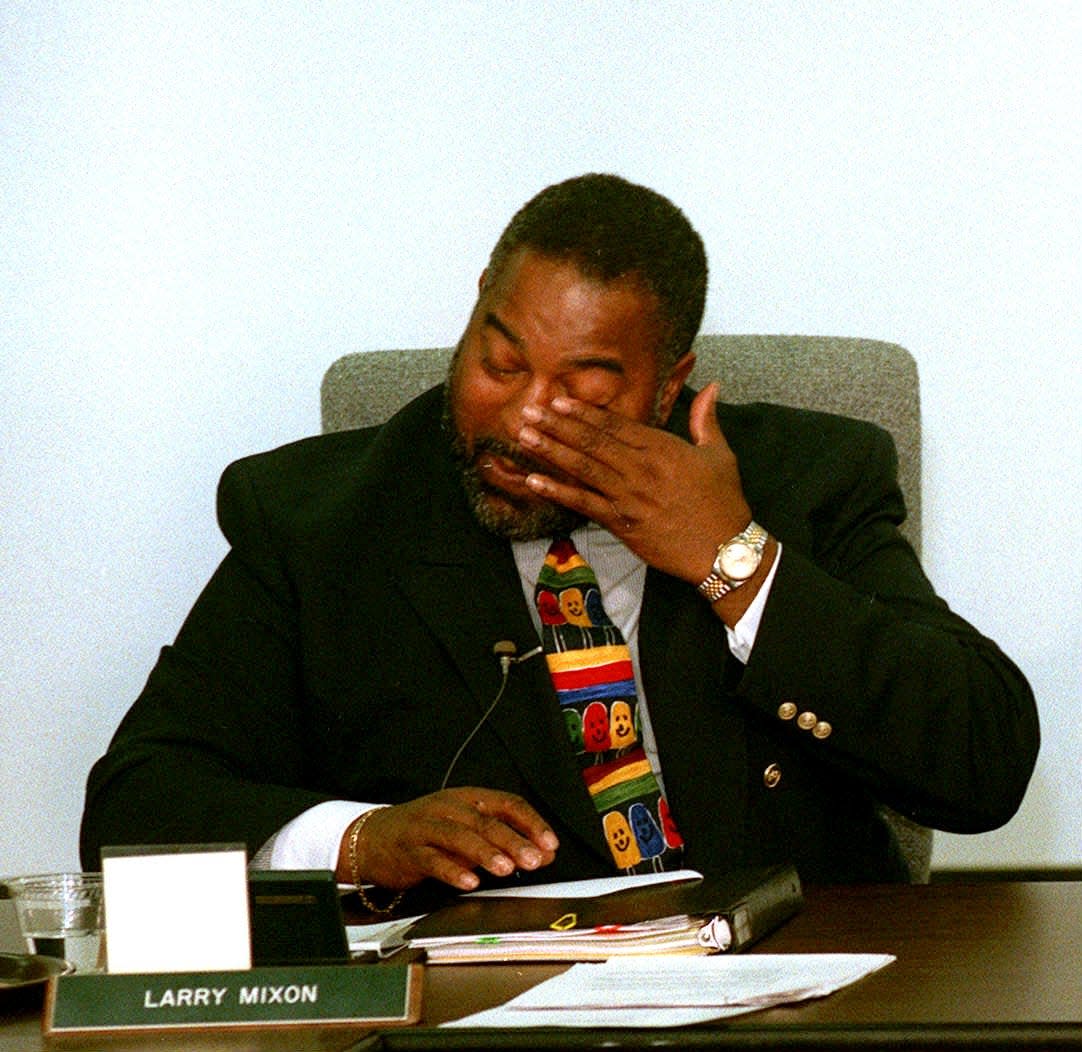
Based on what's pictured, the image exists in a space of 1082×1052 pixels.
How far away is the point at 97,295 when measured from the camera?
2.39m

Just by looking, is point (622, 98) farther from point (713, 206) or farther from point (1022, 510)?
point (1022, 510)

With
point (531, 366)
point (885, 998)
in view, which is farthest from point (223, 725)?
point (885, 998)

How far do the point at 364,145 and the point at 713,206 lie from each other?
0.48 meters

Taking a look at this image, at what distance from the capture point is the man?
1.67m

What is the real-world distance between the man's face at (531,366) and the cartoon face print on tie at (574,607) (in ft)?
0.24

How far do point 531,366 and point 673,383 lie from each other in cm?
21

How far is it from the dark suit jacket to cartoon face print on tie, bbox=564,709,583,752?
30mm

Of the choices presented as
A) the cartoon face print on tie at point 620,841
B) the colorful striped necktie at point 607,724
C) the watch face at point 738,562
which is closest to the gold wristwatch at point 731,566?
the watch face at point 738,562

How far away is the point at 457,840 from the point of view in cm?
136

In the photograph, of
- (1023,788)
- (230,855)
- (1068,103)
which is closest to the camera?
(230,855)

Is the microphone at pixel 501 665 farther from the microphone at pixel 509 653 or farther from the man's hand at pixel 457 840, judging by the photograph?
the man's hand at pixel 457 840

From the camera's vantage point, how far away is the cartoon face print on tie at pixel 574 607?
179 cm

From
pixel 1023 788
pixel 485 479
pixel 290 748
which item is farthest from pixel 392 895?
pixel 1023 788

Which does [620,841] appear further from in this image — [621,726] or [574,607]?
[574,607]
